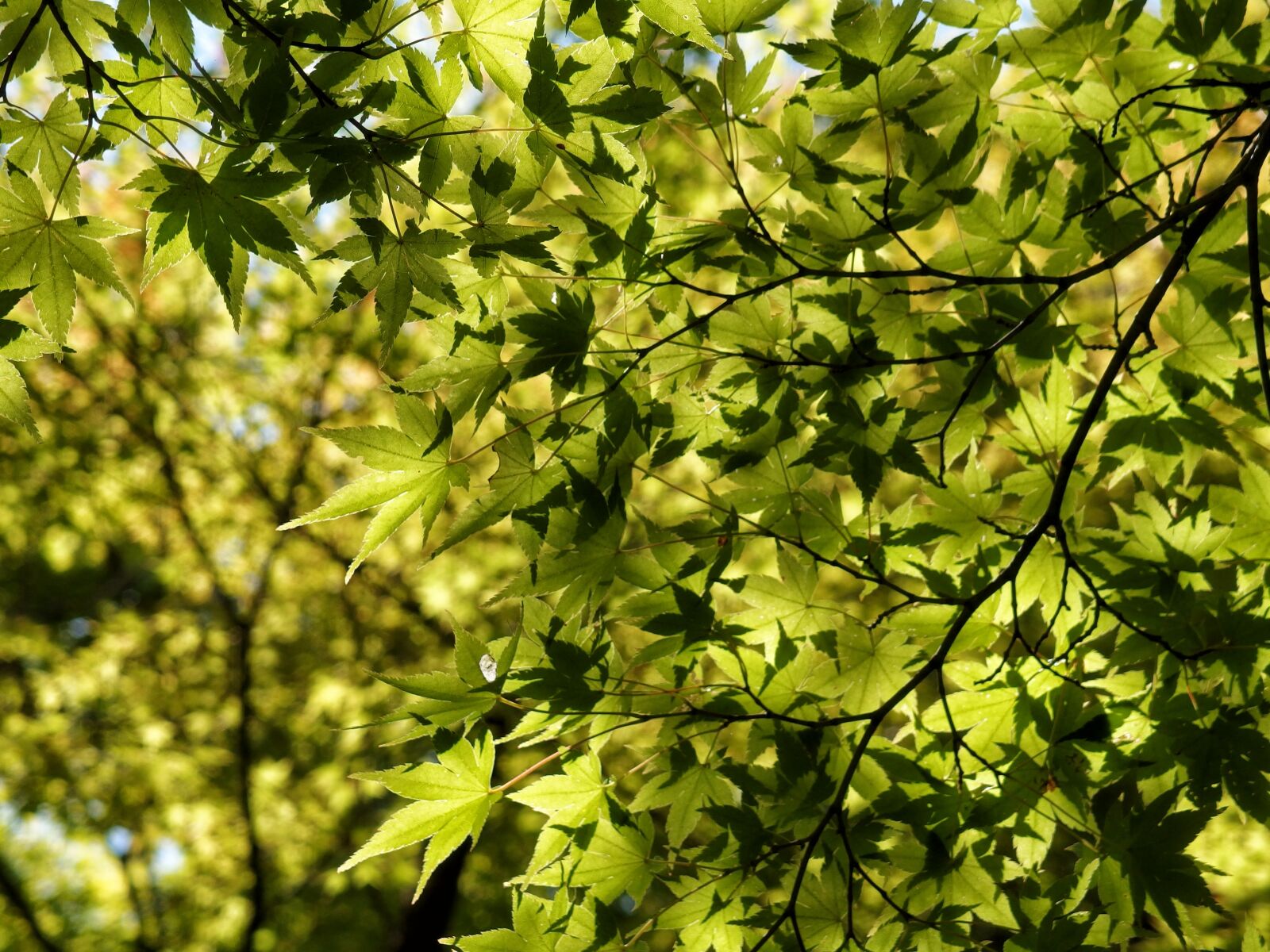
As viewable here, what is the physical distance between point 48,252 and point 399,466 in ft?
1.92

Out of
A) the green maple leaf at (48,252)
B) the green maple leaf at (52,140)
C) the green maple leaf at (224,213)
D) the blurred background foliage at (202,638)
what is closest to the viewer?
the green maple leaf at (224,213)

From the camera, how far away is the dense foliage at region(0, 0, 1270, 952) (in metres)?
1.26

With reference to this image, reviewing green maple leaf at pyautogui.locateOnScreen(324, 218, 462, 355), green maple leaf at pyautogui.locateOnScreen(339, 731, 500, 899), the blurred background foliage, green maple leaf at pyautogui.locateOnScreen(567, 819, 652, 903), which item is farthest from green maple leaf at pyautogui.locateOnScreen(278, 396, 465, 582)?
the blurred background foliage

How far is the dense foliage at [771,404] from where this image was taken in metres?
1.26

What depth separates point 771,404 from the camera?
1.60m

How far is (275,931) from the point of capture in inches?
306

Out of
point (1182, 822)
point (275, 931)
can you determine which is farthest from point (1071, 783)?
point (275, 931)

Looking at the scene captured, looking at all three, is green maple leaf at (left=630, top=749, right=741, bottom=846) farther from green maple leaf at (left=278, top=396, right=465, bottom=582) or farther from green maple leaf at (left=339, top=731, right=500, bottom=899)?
green maple leaf at (left=278, top=396, right=465, bottom=582)

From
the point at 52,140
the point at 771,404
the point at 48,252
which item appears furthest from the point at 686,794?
the point at 52,140

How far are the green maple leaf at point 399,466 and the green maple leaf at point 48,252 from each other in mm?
403

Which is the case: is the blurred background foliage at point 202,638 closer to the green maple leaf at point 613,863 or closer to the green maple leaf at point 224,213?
the green maple leaf at point 613,863

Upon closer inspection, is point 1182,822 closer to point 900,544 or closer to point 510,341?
point 900,544

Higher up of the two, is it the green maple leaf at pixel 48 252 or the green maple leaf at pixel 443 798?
the green maple leaf at pixel 48 252

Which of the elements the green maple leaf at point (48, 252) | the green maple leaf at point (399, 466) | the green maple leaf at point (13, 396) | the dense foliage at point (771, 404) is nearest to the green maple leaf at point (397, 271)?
the dense foliage at point (771, 404)
